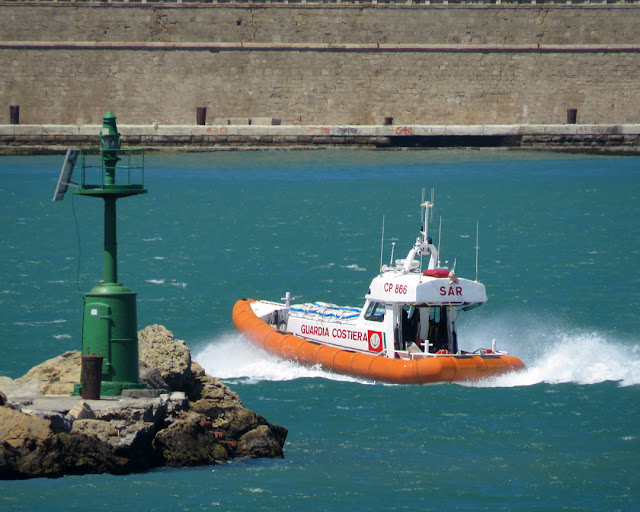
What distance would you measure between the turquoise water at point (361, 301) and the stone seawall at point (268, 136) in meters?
0.41

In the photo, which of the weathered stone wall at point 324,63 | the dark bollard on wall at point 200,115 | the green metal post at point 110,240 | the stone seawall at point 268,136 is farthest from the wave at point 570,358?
the weathered stone wall at point 324,63

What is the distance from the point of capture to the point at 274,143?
39.9 meters

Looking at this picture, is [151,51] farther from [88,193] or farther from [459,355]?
[88,193]

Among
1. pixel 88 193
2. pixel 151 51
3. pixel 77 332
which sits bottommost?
pixel 77 332

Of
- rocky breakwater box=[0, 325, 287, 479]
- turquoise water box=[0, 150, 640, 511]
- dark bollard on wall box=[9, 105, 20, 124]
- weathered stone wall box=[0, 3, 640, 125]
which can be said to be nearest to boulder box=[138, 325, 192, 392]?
rocky breakwater box=[0, 325, 287, 479]

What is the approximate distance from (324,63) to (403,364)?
29.9 meters

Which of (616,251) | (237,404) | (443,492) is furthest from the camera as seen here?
(616,251)

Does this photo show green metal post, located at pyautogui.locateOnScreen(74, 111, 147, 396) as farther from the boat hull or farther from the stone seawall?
the stone seawall

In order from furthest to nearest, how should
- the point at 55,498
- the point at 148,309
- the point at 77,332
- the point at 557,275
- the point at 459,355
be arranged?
the point at 557,275 → the point at 148,309 → the point at 77,332 → the point at 459,355 → the point at 55,498

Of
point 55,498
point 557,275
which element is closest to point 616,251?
point 557,275

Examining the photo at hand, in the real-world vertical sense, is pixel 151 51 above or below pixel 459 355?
above

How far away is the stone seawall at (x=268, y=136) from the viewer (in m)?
39.7

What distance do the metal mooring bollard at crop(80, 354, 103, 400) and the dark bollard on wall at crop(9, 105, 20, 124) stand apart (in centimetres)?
3241

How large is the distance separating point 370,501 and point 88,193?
3.44 meters
